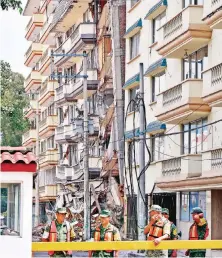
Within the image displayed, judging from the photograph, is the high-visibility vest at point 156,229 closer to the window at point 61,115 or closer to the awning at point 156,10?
the awning at point 156,10

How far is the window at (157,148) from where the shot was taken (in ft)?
138

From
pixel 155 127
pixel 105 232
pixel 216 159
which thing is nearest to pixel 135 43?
pixel 155 127

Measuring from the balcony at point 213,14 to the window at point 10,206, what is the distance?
19777 mm

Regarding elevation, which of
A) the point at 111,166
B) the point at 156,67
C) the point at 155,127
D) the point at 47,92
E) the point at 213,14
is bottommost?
the point at 111,166

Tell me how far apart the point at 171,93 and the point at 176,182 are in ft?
10.6

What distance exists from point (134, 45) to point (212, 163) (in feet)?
47.4

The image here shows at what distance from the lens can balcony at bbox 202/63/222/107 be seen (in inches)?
1275

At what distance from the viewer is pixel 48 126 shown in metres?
73.1

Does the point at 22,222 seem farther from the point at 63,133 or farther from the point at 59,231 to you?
the point at 63,133

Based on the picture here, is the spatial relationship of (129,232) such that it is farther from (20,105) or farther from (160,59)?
(20,105)

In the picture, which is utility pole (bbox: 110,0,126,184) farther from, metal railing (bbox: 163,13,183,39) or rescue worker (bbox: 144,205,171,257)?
rescue worker (bbox: 144,205,171,257)

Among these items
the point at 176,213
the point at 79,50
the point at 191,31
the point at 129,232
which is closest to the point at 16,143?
the point at 79,50

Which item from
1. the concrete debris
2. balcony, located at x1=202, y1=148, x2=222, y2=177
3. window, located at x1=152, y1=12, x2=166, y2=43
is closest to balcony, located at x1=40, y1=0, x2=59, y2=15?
window, located at x1=152, y1=12, x2=166, y2=43

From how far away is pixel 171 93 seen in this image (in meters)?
37.6
